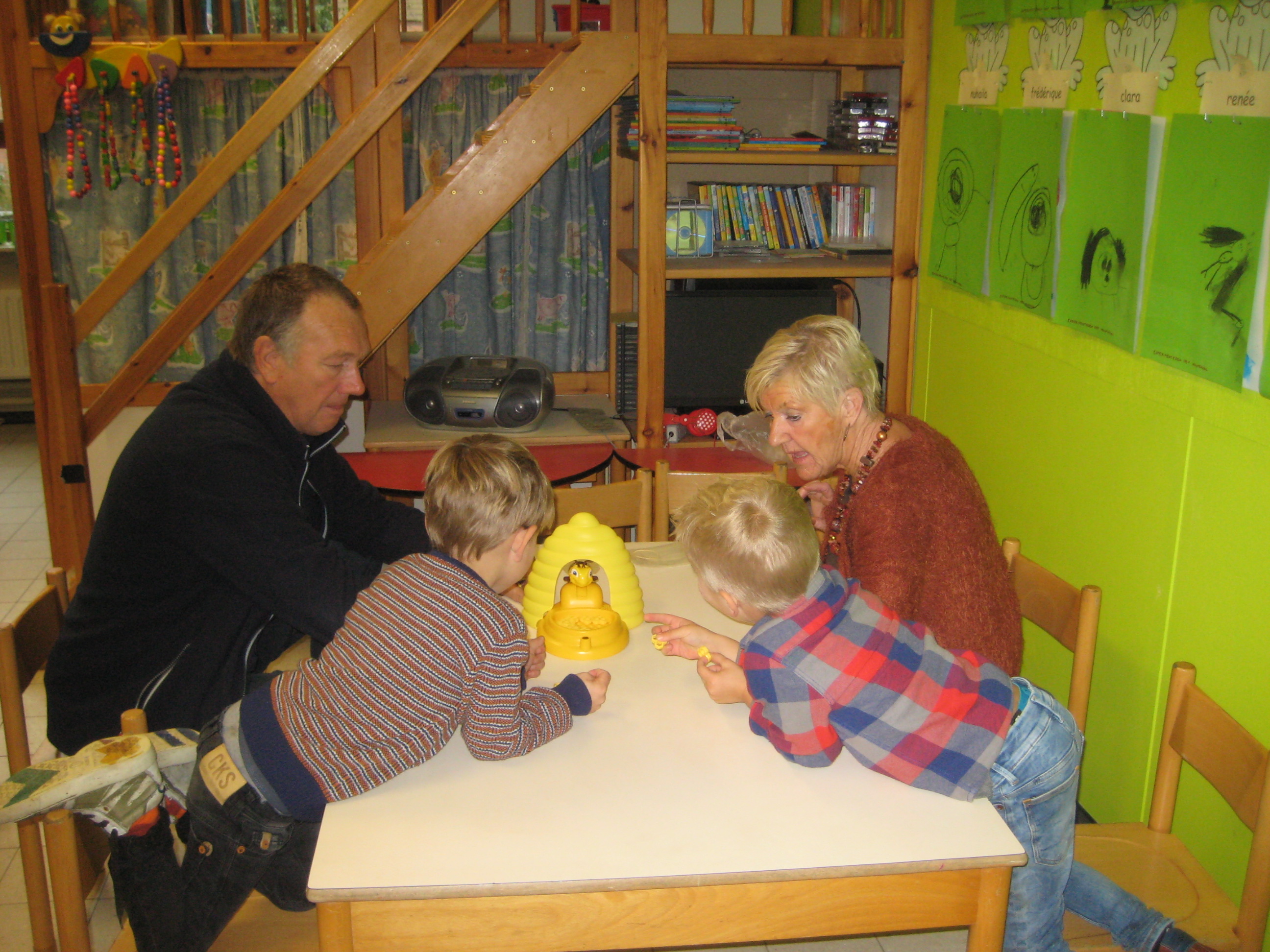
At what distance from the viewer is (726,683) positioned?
62.9 inches

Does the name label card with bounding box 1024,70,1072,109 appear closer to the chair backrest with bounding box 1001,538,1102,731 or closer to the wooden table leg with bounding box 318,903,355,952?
the chair backrest with bounding box 1001,538,1102,731

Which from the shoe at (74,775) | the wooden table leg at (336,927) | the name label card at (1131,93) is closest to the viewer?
the wooden table leg at (336,927)

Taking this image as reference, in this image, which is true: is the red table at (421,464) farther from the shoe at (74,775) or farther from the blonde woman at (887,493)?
the shoe at (74,775)

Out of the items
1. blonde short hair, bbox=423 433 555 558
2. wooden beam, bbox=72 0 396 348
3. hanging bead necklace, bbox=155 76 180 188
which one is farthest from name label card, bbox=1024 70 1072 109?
hanging bead necklace, bbox=155 76 180 188

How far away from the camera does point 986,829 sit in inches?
52.8

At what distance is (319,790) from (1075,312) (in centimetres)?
188

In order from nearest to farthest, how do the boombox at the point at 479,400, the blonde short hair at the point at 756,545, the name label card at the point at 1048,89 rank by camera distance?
the blonde short hair at the point at 756,545, the name label card at the point at 1048,89, the boombox at the point at 479,400

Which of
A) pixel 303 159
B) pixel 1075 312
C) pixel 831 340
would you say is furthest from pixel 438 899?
pixel 303 159

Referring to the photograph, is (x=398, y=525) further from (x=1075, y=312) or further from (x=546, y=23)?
(x=546, y=23)

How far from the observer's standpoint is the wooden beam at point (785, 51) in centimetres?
321

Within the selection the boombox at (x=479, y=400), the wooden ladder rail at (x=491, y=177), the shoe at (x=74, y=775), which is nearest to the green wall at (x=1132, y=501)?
the wooden ladder rail at (x=491, y=177)

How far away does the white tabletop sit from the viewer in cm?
124

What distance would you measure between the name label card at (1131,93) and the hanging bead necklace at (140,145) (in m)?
3.21

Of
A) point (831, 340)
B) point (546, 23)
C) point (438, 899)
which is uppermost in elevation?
point (546, 23)
